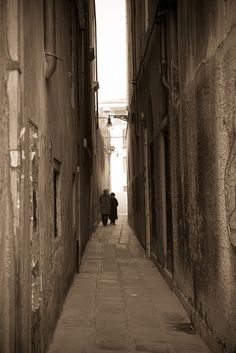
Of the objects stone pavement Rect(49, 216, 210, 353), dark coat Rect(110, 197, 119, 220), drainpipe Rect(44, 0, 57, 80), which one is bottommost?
stone pavement Rect(49, 216, 210, 353)

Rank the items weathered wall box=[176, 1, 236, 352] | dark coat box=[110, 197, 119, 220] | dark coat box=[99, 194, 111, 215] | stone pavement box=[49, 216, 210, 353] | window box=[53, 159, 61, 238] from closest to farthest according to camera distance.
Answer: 1. weathered wall box=[176, 1, 236, 352]
2. stone pavement box=[49, 216, 210, 353]
3. window box=[53, 159, 61, 238]
4. dark coat box=[99, 194, 111, 215]
5. dark coat box=[110, 197, 119, 220]

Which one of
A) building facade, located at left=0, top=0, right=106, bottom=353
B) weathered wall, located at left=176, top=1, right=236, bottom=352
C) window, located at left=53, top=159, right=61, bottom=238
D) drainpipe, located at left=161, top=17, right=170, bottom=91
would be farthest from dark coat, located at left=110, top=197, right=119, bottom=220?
building facade, located at left=0, top=0, right=106, bottom=353

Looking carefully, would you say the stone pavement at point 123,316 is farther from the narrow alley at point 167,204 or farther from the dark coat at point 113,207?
the dark coat at point 113,207

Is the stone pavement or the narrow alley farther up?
the narrow alley

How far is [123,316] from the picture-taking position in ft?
19.1

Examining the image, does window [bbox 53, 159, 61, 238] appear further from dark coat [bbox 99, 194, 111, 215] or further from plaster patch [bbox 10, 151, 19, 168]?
dark coat [bbox 99, 194, 111, 215]

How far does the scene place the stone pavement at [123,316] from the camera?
4688mm

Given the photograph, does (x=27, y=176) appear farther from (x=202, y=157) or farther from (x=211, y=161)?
(x=202, y=157)

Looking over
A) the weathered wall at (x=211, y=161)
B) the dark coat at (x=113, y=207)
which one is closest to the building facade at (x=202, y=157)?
the weathered wall at (x=211, y=161)

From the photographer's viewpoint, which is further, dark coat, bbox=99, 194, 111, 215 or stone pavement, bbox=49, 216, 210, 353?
dark coat, bbox=99, 194, 111, 215

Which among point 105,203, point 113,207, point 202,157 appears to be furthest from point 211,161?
point 113,207

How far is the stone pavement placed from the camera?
4688 mm

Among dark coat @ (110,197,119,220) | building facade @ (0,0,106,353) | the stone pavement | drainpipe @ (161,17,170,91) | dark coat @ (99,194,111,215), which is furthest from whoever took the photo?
dark coat @ (110,197,119,220)

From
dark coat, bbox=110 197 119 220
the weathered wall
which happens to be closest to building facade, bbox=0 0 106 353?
the weathered wall
